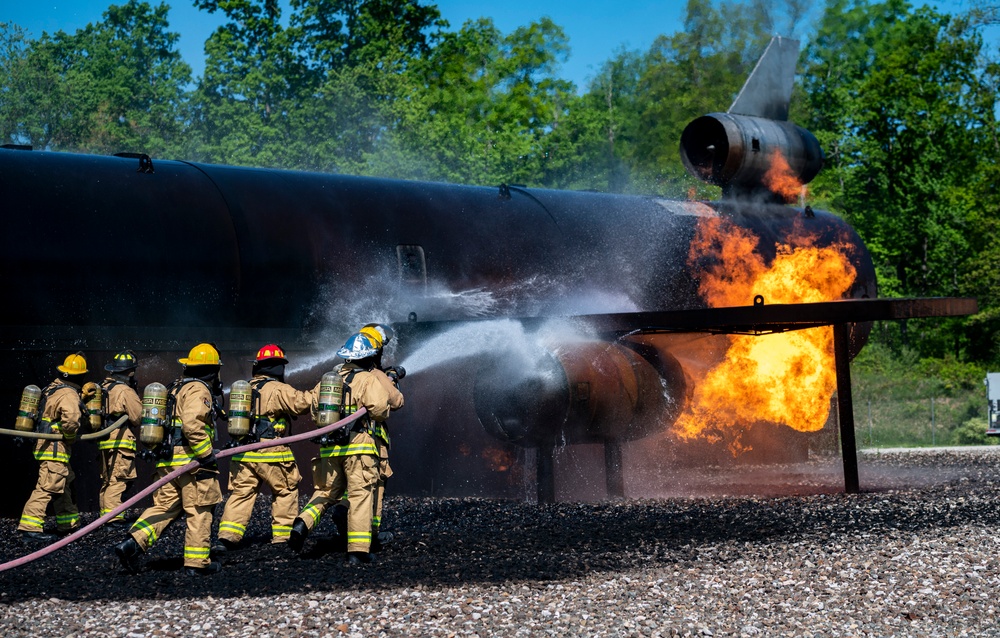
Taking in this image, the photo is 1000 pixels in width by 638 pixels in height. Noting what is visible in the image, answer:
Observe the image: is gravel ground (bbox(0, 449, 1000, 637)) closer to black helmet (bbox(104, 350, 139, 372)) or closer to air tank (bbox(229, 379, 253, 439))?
air tank (bbox(229, 379, 253, 439))

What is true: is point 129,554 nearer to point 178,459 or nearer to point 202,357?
point 178,459

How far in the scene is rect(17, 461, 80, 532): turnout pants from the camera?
35.1ft

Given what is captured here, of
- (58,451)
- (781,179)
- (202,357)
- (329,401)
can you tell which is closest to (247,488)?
(329,401)

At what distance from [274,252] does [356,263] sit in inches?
39.3

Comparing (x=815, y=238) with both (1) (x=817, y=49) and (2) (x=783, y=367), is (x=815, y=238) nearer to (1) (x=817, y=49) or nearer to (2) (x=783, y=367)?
(2) (x=783, y=367)

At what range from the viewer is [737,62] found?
4378cm

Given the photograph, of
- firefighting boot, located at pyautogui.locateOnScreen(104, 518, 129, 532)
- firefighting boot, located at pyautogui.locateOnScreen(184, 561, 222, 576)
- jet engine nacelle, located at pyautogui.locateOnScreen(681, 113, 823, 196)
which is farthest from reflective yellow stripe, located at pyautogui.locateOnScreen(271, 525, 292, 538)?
jet engine nacelle, located at pyautogui.locateOnScreen(681, 113, 823, 196)

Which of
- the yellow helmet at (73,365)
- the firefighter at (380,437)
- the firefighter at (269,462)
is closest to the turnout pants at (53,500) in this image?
the yellow helmet at (73,365)

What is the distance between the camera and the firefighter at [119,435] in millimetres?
11125

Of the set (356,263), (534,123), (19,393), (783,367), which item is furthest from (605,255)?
(534,123)

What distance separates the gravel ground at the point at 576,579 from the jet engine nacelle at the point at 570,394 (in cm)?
100

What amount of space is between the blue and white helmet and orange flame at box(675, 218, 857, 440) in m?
6.03

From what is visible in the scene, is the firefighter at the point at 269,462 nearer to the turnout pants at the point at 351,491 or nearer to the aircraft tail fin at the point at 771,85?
the turnout pants at the point at 351,491

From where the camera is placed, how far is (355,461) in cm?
933
